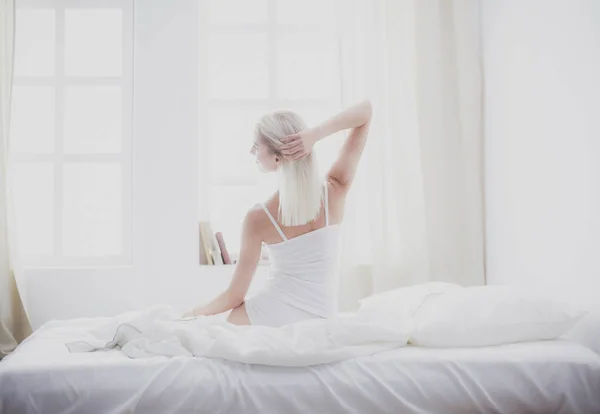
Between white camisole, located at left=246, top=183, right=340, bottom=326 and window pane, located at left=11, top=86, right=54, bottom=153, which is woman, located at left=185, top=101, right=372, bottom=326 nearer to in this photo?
white camisole, located at left=246, top=183, right=340, bottom=326

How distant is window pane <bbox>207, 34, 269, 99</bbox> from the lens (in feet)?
13.4

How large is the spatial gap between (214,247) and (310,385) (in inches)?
81.9

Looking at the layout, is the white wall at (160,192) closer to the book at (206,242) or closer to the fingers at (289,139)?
the book at (206,242)

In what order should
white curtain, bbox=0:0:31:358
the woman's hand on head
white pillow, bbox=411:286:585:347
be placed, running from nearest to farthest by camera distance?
white pillow, bbox=411:286:585:347 → the woman's hand on head → white curtain, bbox=0:0:31:358

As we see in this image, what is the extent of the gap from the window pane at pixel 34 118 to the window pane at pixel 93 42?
9.3 inches

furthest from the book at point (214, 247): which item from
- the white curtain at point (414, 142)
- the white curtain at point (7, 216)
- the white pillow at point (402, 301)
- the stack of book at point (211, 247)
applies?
the white pillow at point (402, 301)

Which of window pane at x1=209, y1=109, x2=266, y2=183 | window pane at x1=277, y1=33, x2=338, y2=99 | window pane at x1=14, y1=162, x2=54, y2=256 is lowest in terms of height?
window pane at x1=14, y1=162, x2=54, y2=256

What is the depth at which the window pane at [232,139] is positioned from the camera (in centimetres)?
407

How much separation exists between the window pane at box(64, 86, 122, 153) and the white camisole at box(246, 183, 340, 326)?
2040 millimetres

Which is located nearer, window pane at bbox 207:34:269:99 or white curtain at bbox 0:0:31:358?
white curtain at bbox 0:0:31:358

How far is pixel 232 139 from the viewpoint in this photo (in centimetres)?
408

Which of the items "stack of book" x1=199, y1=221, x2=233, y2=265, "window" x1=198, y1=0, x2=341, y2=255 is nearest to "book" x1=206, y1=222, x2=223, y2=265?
"stack of book" x1=199, y1=221, x2=233, y2=265

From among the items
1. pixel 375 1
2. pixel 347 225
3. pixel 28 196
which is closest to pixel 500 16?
pixel 375 1

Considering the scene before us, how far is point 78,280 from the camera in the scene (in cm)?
370
